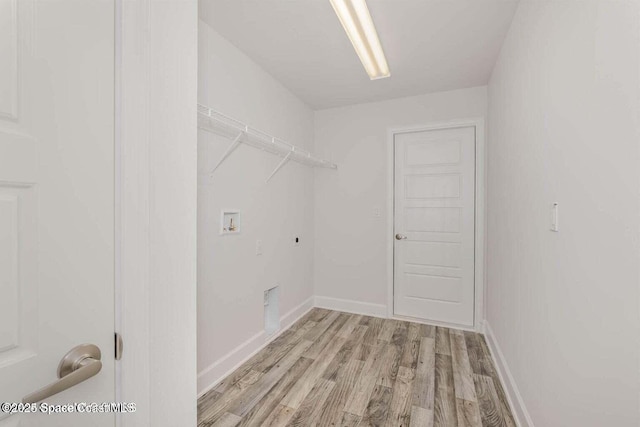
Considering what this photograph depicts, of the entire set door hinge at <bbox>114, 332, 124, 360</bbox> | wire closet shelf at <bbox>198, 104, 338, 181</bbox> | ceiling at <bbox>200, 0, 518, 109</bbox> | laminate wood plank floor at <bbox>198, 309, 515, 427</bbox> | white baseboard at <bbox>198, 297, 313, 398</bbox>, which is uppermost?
ceiling at <bbox>200, 0, 518, 109</bbox>

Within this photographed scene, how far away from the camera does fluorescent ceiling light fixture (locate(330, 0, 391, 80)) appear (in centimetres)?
162

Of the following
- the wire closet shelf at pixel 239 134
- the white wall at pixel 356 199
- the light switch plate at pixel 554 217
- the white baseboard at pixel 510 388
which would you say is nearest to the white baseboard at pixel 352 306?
the white wall at pixel 356 199

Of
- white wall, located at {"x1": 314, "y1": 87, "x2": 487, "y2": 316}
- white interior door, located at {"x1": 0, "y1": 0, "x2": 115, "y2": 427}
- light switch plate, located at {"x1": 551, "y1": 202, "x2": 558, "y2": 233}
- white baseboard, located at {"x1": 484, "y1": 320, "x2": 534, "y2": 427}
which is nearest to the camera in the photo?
white interior door, located at {"x1": 0, "y1": 0, "x2": 115, "y2": 427}

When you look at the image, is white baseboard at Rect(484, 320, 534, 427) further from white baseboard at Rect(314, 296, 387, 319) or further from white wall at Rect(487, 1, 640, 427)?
white baseboard at Rect(314, 296, 387, 319)

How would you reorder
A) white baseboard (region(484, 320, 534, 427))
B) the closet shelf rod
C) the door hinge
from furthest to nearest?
the closet shelf rod, white baseboard (region(484, 320, 534, 427)), the door hinge

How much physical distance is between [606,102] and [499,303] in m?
1.86

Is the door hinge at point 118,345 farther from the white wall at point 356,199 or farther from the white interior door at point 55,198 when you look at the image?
the white wall at point 356,199

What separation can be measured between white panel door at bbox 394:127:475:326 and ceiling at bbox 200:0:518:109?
2.16ft

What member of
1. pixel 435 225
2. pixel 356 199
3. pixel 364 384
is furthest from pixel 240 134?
pixel 435 225

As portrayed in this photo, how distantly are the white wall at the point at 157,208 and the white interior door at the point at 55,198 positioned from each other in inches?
1.5

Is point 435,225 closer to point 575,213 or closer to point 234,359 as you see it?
→ point 575,213

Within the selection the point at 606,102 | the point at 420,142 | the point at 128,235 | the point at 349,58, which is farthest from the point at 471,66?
the point at 128,235

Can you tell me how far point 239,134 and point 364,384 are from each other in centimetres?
206

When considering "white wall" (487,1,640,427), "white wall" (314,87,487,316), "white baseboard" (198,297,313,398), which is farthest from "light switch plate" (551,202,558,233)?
"white baseboard" (198,297,313,398)
